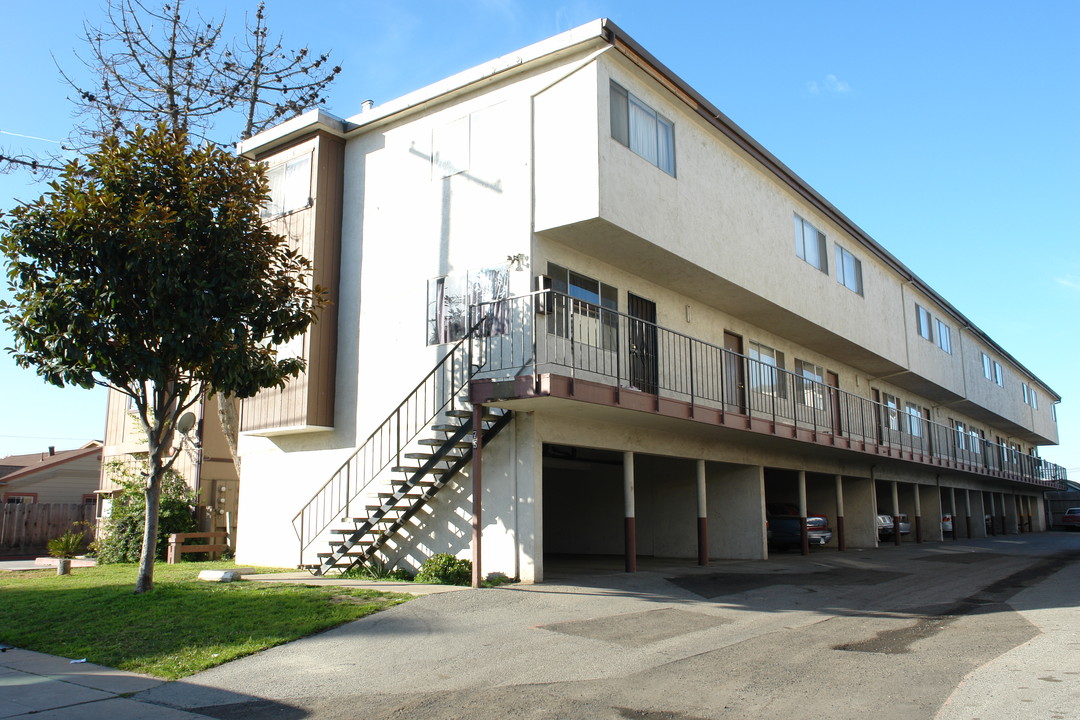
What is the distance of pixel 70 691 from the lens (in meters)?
7.33

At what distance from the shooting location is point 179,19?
2270 cm

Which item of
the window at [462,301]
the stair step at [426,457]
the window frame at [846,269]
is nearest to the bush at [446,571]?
the stair step at [426,457]

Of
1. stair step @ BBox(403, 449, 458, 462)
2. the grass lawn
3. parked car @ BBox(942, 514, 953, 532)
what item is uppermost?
stair step @ BBox(403, 449, 458, 462)

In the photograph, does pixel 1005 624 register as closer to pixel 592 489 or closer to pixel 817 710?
pixel 817 710

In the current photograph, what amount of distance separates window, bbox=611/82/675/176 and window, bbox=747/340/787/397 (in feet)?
19.8

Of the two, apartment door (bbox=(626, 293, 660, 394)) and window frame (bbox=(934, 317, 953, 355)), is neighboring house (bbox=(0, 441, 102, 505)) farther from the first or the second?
window frame (bbox=(934, 317, 953, 355))

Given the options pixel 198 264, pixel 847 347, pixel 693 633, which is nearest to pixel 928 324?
pixel 847 347

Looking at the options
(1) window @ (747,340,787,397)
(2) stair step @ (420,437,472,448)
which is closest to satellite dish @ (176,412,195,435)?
(2) stair step @ (420,437,472,448)

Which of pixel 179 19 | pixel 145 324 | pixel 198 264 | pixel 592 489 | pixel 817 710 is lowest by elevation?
pixel 817 710

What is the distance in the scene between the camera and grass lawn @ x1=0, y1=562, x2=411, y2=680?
8562mm

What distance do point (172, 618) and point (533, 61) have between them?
10.1m

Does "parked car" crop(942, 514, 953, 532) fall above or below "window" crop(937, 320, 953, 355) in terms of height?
below

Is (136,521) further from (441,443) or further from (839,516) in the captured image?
(839,516)

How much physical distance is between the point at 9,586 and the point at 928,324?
94.3 ft
